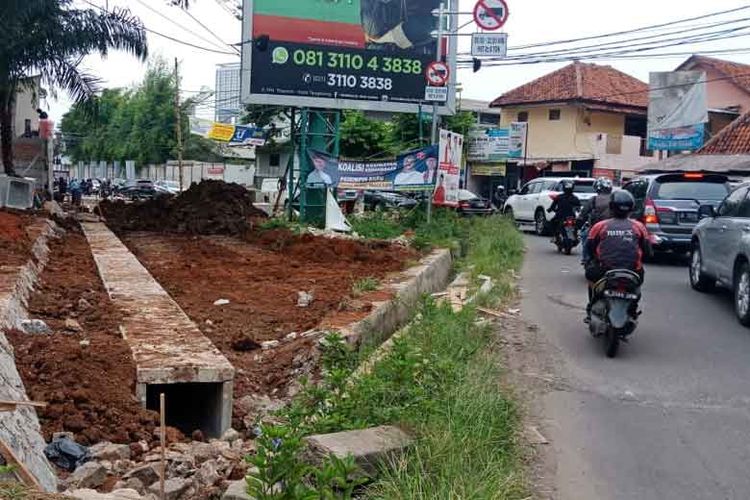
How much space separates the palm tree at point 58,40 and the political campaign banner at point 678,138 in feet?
60.7

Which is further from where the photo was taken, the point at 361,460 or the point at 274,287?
the point at 274,287

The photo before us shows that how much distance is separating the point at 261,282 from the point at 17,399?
6737 millimetres

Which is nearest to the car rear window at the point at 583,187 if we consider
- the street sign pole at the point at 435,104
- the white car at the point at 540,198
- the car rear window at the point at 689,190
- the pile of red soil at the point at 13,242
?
the white car at the point at 540,198

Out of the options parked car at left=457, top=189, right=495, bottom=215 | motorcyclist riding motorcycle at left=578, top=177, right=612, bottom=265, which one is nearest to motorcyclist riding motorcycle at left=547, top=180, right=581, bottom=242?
motorcyclist riding motorcycle at left=578, top=177, right=612, bottom=265

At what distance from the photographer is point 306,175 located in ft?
65.6

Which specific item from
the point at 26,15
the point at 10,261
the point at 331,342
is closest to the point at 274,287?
the point at 10,261

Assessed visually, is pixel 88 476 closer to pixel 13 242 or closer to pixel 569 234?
pixel 13 242

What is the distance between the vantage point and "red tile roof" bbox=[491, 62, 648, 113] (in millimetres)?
39000

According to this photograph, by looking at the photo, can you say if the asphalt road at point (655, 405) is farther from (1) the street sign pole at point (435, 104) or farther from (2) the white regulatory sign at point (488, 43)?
(1) the street sign pole at point (435, 104)

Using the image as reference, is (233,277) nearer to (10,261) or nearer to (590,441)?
(10,261)

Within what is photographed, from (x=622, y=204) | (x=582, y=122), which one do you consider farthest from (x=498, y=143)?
(x=622, y=204)

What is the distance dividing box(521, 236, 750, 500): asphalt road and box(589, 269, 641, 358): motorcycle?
217mm

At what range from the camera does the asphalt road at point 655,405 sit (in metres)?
4.93

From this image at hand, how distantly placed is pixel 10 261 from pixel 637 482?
9283mm
